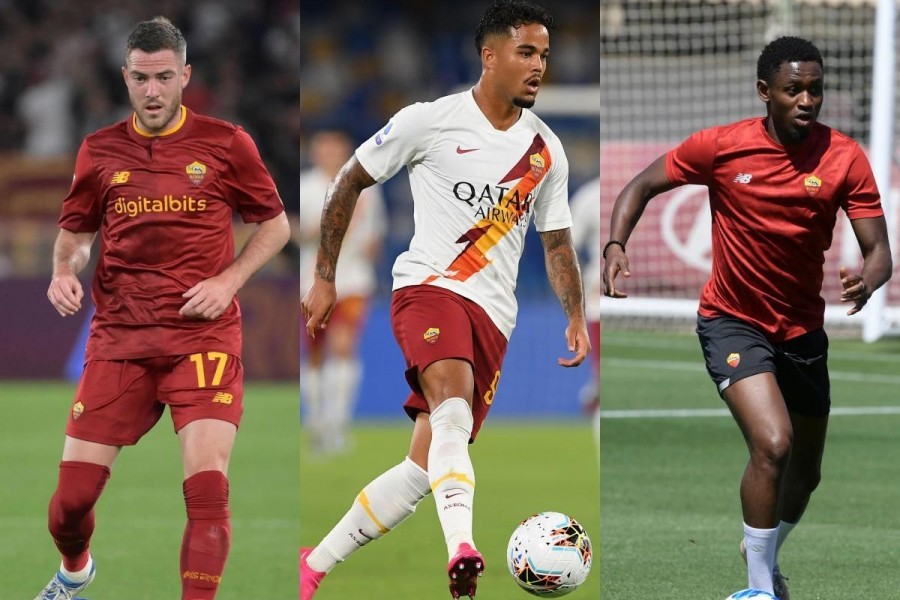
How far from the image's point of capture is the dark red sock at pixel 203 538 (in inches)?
212

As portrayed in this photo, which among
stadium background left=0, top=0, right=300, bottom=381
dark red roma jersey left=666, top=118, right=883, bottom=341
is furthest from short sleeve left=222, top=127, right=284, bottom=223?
stadium background left=0, top=0, right=300, bottom=381

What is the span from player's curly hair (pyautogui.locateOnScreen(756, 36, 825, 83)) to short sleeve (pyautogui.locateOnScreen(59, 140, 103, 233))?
2604 mm

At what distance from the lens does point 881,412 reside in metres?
12.0

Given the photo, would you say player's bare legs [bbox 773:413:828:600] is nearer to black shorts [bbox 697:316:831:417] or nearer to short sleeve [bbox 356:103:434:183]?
black shorts [bbox 697:316:831:417]

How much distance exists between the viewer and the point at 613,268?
5.75 meters

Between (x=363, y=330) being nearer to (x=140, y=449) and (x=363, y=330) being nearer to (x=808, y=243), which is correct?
(x=140, y=449)

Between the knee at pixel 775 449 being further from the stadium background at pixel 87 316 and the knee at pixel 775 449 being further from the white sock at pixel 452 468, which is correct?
the stadium background at pixel 87 316

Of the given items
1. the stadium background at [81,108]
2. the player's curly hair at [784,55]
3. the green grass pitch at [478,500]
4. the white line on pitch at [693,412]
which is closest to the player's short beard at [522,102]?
the player's curly hair at [784,55]

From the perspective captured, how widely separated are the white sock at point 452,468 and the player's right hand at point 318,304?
1.82ft

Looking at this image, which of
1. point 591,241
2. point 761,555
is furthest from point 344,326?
point 761,555

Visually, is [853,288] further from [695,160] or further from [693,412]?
[693,412]

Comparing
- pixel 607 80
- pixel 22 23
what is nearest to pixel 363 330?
pixel 607 80

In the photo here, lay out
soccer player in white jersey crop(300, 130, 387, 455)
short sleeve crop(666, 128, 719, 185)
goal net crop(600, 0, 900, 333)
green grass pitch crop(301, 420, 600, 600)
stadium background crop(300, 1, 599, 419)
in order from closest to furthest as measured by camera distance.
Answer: short sleeve crop(666, 128, 719, 185)
green grass pitch crop(301, 420, 600, 600)
soccer player in white jersey crop(300, 130, 387, 455)
stadium background crop(300, 1, 599, 419)
goal net crop(600, 0, 900, 333)

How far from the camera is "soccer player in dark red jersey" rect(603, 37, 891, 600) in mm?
5645
